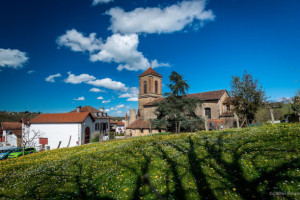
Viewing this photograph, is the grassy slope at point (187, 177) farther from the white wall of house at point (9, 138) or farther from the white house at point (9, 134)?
the white house at point (9, 134)

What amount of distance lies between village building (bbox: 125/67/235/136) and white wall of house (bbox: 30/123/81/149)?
43.4 ft

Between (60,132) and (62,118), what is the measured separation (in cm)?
347

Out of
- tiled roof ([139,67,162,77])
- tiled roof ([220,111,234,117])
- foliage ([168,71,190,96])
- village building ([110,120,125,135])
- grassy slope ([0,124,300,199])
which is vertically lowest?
village building ([110,120,125,135])

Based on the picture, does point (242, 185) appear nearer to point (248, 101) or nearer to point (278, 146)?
point (278, 146)

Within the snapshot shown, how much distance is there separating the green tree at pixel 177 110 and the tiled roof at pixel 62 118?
708 inches

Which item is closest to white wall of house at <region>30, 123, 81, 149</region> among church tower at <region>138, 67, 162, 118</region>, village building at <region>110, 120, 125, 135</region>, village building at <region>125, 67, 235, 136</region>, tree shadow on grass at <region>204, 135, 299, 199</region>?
village building at <region>125, 67, 235, 136</region>

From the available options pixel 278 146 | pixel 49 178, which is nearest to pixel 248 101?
pixel 278 146

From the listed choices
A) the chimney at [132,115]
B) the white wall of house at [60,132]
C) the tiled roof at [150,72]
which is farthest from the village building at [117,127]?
the white wall of house at [60,132]

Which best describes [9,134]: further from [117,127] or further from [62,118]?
[117,127]

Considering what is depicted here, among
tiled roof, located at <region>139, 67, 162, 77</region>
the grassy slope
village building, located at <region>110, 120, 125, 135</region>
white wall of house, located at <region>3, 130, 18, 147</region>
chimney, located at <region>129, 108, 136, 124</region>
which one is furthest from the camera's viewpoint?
village building, located at <region>110, 120, 125, 135</region>

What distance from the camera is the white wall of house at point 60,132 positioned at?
36.2 metres

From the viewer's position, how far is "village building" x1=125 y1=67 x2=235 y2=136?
112 feet

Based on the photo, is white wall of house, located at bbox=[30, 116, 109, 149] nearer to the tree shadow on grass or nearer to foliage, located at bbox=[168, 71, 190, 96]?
foliage, located at bbox=[168, 71, 190, 96]

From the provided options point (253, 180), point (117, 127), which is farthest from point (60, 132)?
point (117, 127)
